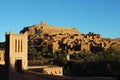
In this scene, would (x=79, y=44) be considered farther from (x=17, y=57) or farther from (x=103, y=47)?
(x=17, y=57)

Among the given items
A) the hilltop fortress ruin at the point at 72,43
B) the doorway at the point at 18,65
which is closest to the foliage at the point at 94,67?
the doorway at the point at 18,65

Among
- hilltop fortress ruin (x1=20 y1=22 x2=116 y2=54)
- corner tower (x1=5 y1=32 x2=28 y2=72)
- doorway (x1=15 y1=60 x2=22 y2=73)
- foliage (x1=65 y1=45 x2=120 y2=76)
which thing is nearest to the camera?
corner tower (x1=5 y1=32 x2=28 y2=72)

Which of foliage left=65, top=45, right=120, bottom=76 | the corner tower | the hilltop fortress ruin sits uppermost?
the hilltop fortress ruin

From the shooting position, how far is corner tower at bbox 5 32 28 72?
2303 centimetres

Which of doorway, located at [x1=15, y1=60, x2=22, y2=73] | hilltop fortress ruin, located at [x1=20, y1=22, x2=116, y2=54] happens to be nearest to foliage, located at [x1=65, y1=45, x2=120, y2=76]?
doorway, located at [x1=15, y1=60, x2=22, y2=73]

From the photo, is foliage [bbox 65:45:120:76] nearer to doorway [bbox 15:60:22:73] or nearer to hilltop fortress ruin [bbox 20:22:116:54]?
doorway [bbox 15:60:22:73]

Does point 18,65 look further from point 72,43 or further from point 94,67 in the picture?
point 72,43

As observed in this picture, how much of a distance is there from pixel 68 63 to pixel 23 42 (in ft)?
76.4

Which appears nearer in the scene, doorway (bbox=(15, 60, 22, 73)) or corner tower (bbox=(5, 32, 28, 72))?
corner tower (bbox=(5, 32, 28, 72))

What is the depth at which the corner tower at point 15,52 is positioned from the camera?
23.0 meters

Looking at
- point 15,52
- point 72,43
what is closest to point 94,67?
point 15,52

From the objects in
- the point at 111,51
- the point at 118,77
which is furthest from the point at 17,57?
the point at 111,51

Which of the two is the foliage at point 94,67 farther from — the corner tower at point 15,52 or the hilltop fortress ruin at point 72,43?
the hilltop fortress ruin at point 72,43

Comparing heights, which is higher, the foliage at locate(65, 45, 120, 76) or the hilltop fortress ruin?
the hilltop fortress ruin
